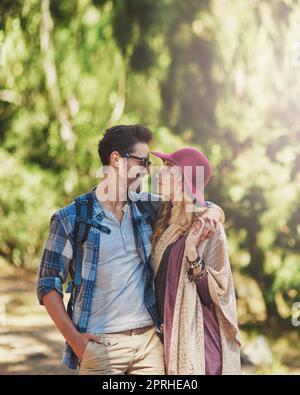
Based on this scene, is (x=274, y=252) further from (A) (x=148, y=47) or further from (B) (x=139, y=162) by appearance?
(B) (x=139, y=162)

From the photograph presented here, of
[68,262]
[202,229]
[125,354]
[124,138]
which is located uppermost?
[124,138]

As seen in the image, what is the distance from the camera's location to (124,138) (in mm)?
2549

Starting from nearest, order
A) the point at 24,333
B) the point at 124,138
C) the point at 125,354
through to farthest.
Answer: the point at 125,354
the point at 124,138
the point at 24,333

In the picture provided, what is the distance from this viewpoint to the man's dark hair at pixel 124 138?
255cm

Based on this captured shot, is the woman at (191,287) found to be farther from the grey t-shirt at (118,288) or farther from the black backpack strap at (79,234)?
the black backpack strap at (79,234)

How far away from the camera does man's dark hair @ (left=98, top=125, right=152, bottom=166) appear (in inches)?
100

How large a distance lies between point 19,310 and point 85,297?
3587 millimetres

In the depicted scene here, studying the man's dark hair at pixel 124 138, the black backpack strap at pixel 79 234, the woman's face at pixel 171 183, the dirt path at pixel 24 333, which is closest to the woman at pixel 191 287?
the woman's face at pixel 171 183

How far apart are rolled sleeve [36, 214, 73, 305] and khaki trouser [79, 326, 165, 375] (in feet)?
0.76

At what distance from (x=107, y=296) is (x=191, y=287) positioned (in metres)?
0.28

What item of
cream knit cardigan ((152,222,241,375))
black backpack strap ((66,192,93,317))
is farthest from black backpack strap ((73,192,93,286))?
cream knit cardigan ((152,222,241,375))

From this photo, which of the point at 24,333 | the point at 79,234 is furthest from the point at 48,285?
the point at 24,333

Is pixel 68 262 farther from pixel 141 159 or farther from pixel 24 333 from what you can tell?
pixel 24 333

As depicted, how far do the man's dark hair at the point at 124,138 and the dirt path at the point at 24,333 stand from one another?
2.67 metres
